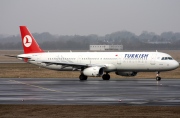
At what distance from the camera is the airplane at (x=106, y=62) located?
54.5 meters

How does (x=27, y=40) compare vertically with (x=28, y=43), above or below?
above

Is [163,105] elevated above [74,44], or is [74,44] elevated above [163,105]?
[74,44]

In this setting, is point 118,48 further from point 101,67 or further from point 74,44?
point 101,67

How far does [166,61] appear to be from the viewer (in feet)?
179

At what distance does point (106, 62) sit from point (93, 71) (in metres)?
3.08

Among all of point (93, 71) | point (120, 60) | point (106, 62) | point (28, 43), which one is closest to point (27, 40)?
point (28, 43)

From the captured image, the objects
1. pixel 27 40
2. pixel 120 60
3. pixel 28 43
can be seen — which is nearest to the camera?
pixel 120 60

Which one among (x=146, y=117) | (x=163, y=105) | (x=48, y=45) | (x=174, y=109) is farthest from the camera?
(x=48, y=45)

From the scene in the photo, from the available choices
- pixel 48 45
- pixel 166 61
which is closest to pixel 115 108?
pixel 166 61

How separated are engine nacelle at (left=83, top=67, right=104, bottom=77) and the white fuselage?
1.77 metres

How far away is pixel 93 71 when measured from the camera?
54312 mm

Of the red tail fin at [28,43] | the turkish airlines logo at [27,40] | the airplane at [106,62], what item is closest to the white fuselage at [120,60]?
the airplane at [106,62]

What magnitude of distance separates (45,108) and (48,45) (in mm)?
153463

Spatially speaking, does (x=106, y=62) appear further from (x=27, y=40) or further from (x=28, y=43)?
(x=27, y=40)
